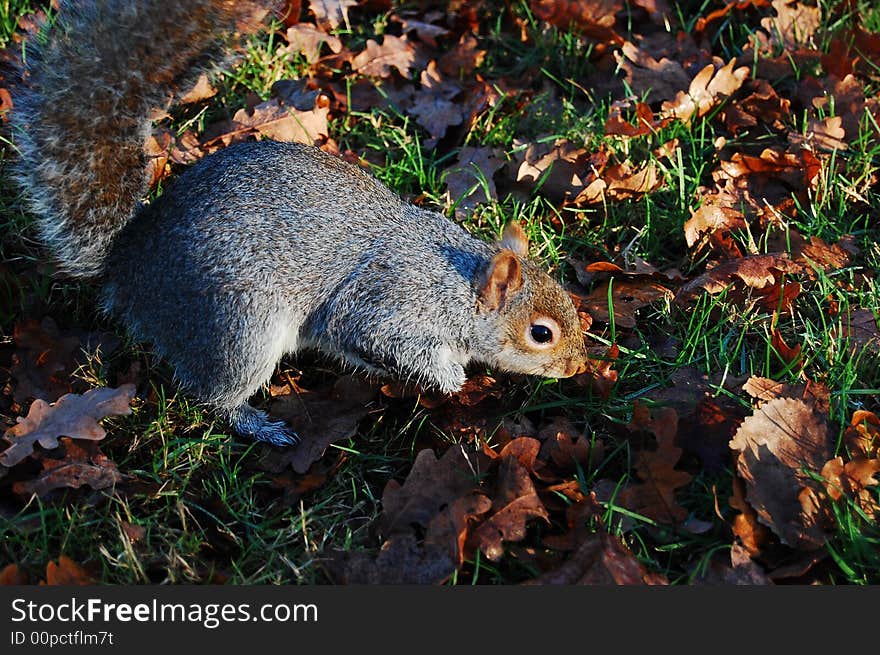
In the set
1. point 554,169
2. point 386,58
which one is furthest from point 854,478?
point 386,58

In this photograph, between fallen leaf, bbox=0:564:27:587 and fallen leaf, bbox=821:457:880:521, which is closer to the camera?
fallen leaf, bbox=0:564:27:587

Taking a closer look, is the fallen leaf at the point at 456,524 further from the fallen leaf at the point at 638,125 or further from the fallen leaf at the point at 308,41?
the fallen leaf at the point at 308,41

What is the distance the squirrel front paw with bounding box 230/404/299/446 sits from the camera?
10.6ft

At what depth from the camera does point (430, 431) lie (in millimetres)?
3219

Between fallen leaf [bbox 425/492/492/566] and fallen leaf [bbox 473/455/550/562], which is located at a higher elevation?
fallen leaf [bbox 425/492/492/566]

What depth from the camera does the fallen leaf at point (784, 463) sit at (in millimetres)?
2604

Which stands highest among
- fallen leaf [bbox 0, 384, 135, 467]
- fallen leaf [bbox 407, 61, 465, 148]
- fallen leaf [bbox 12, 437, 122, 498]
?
fallen leaf [bbox 407, 61, 465, 148]

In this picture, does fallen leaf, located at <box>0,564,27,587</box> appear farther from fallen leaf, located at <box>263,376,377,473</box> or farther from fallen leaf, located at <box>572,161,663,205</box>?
fallen leaf, located at <box>572,161,663,205</box>

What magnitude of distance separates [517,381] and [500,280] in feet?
1.55

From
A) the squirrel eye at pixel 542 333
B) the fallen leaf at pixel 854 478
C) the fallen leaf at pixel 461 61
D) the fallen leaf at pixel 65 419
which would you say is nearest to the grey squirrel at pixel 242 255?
the squirrel eye at pixel 542 333

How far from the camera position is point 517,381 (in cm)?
343

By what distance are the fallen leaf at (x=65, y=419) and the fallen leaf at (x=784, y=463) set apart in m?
2.05

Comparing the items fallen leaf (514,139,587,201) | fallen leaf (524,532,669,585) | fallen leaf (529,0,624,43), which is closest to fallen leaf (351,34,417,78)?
fallen leaf (529,0,624,43)

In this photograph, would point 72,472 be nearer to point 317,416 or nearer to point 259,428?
point 259,428
